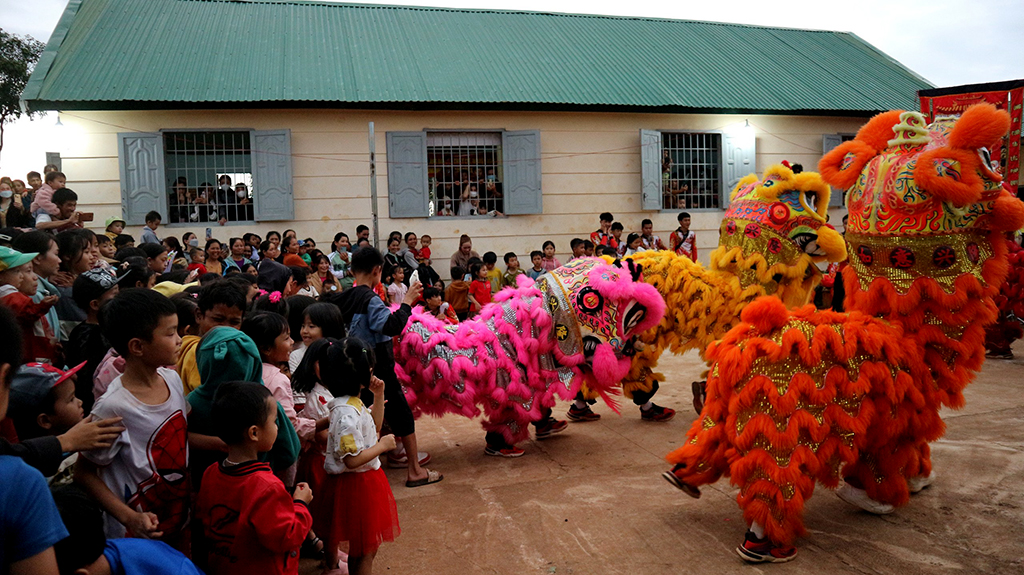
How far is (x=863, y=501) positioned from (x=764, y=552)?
88cm

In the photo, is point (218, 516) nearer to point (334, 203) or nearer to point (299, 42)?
point (334, 203)

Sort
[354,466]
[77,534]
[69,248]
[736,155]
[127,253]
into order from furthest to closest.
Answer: [736,155], [127,253], [69,248], [354,466], [77,534]

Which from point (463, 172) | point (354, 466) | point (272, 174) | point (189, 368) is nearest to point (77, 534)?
point (354, 466)

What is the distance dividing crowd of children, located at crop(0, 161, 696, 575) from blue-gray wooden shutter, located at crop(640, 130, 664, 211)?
27.4 ft

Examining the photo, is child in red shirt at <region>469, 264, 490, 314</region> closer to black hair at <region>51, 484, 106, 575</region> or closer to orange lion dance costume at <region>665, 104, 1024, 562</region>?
orange lion dance costume at <region>665, 104, 1024, 562</region>

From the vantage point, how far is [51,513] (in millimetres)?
1709

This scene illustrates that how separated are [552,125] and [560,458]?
793cm

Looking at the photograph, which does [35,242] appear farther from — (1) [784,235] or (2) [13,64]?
(2) [13,64]

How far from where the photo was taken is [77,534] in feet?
6.47

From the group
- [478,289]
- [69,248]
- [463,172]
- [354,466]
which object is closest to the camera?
[354,466]

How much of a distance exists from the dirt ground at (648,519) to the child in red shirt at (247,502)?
113 centimetres

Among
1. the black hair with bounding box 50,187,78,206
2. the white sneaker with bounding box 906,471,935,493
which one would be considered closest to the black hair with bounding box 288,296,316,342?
the white sneaker with bounding box 906,471,935,493

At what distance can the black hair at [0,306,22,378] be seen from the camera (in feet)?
5.58

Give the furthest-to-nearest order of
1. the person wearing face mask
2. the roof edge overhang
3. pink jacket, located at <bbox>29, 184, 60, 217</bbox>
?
1. the roof edge overhang
2. the person wearing face mask
3. pink jacket, located at <bbox>29, 184, 60, 217</bbox>
